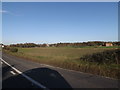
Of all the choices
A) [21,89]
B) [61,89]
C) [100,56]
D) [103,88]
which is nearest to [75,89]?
[61,89]

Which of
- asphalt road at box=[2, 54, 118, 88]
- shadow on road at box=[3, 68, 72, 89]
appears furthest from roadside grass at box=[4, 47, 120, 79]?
shadow on road at box=[3, 68, 72, 89]

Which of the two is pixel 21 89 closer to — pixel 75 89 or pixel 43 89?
pixel 43 89

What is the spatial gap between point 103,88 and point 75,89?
3.83 ft

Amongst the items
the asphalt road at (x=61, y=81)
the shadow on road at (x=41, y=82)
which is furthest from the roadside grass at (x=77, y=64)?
the shadow on road at (x=41, y=82)

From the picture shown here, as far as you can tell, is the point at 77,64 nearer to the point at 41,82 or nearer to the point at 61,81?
the point at 61,81

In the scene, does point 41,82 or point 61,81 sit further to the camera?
point 61,81

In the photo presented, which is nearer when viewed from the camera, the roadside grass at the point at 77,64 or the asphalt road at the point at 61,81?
the asphalt road at the point at 61,81

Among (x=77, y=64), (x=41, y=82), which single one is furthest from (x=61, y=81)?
(x=77, y=64)

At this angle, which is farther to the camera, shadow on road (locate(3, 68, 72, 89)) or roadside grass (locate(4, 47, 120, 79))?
roadside grass (locate(4, 47, 120, 79))

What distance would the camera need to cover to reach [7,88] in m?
7.61

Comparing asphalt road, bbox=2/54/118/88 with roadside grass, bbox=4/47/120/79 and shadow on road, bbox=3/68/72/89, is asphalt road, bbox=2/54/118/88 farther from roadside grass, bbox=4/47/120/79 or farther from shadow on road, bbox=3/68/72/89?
roadside grass, bbox=4/47/120/79

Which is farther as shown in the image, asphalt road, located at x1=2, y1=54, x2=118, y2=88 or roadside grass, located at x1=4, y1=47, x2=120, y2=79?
roadside grass, located at x1=4, y1=47, x2=120, y2=79

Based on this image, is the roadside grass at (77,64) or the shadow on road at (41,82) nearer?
the shadow on road at (41,82)

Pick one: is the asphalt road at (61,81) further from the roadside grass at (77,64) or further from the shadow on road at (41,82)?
the roadside grass at (77,64)
